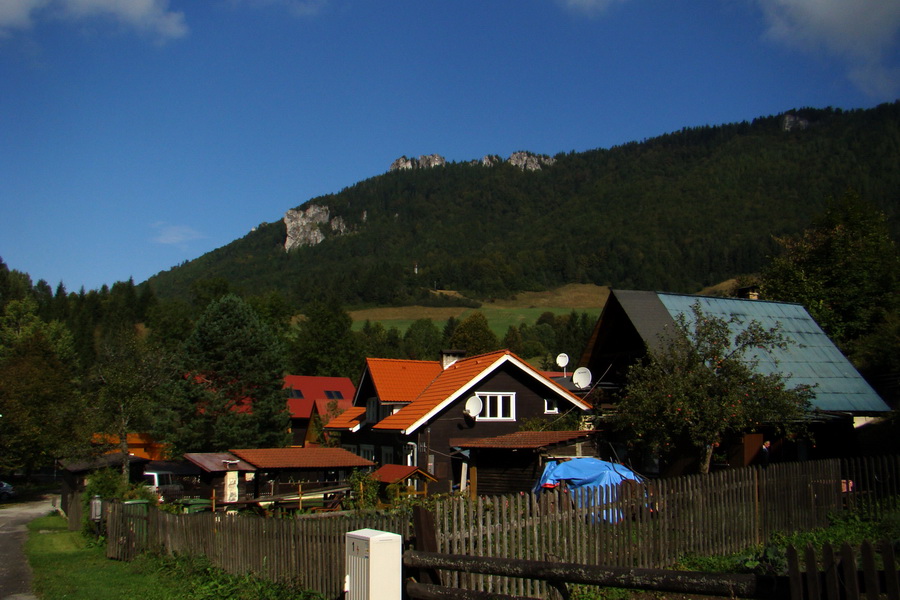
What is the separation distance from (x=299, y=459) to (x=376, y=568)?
63.9ft

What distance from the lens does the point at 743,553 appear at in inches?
495

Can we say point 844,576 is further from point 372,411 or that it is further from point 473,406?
point 372,411

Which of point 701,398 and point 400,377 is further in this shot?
point 400,377

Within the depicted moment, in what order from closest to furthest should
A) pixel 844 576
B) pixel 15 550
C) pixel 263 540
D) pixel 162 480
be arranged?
pixel 844 576 → pixel 263 540 → pixel 15 550 → pixel 162 480

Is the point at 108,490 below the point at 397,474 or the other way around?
below

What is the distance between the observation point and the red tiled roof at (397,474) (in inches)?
958

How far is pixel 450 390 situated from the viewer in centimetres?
3053

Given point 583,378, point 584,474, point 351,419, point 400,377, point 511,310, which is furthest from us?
point 511,310

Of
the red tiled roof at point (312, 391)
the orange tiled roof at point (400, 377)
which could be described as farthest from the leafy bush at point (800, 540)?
the red tiled roof at point (312, 391)

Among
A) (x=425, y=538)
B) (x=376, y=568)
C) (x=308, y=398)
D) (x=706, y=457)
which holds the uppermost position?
(x=308, y=398)

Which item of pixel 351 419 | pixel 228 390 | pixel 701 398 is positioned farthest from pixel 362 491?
pixel 228 390

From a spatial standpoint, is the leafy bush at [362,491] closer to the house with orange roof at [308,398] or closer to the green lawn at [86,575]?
the green lawn at [86,575]

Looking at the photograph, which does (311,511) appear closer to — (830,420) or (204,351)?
(830,420)

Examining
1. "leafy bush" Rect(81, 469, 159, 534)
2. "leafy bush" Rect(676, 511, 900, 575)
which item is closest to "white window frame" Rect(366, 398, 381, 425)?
"leafy bush" Rect(81, 469, 159, 534)
